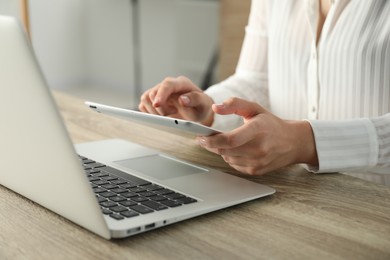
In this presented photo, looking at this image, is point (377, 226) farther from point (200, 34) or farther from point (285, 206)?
point (200, 34)

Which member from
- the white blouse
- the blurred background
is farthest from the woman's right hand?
the blurred background

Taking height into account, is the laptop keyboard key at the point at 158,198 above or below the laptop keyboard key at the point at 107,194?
below

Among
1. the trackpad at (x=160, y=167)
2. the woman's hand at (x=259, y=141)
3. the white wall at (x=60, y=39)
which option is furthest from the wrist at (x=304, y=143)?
the white wall at (x=60, y=39)

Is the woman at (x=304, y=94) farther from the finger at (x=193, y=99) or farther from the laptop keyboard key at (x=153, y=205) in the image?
the laptop keyboard key at (x=153, y=205)

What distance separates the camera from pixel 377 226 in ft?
2.20

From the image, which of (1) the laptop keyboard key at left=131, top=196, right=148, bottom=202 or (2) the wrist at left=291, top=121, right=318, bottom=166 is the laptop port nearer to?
A: (1) the laptop keyboard key at left=131, top=196, right=148, bottom=202

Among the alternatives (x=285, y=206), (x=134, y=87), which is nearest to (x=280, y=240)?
(x=285, y=206)

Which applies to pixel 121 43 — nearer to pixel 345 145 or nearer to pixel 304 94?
pixel 304 94

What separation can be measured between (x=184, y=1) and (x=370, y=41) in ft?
10.1

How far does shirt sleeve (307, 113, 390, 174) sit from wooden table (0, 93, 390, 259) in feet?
0.11

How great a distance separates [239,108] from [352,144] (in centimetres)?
20

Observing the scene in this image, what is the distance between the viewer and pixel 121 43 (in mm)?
4691

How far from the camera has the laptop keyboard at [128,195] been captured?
2.19 feet

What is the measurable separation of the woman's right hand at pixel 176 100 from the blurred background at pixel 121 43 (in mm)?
2902
